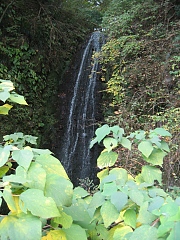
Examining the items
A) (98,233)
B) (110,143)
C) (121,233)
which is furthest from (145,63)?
(121,233)

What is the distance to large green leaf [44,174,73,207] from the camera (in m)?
0.62

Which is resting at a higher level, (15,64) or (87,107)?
(15,64)

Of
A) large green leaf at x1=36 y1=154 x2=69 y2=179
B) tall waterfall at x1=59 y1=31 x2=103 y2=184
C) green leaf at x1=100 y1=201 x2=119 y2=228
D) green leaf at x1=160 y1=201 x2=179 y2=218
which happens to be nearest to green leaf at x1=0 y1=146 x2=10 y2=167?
large green leaf at x1=36 y1=154 x2=69 y2=179

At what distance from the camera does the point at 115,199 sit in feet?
2.14

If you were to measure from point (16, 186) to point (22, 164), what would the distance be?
7cm

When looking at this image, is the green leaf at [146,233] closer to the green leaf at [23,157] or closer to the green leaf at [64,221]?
the green leaf at [64,221]

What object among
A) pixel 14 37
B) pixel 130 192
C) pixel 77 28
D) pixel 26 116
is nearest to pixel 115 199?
pixel 130 192

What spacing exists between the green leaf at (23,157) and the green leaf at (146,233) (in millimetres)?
357

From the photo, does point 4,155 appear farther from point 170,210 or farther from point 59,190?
point 170,210

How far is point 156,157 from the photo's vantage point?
0.91 metres

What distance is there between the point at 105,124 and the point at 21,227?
60 centimetres

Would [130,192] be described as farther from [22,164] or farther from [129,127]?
[129,127]

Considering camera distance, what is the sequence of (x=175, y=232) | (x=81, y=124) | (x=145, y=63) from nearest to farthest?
(x=175, y=232) < (x=145, y=63) < (x=81, y=124)

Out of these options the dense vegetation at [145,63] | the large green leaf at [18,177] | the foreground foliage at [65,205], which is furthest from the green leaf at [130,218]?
the dense vegetation at [145,63]
